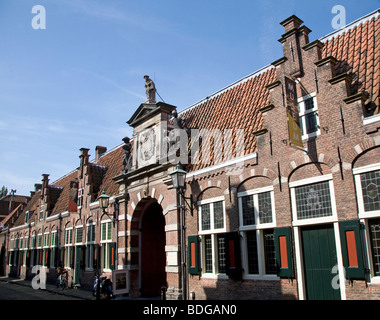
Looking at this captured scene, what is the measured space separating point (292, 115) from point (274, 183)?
7.85 feet

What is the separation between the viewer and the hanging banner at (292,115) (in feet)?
33.2

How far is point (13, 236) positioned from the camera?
40.0 m

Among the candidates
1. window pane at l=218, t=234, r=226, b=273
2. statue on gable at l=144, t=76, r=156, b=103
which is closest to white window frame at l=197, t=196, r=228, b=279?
window pane at l=218, t=234, r=226, b=273

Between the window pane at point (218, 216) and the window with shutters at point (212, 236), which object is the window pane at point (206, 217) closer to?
the window with shutters at point (212, 236)

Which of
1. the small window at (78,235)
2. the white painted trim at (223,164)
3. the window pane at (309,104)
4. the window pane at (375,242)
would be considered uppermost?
the window pane at (309,104)

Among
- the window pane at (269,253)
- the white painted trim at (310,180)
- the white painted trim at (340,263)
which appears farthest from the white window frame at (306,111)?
the window pane at (269,253)

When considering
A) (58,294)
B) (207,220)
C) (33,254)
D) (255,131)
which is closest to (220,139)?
(255,131)

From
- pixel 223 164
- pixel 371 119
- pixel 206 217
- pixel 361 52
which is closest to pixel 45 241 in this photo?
pixel 206 217

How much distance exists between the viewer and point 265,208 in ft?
38.1

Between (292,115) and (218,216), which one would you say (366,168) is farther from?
(218,216)

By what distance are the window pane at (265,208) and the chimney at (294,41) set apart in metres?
4.27

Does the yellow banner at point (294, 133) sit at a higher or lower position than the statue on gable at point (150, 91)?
lower

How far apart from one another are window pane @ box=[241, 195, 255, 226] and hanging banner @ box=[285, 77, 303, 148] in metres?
2.91

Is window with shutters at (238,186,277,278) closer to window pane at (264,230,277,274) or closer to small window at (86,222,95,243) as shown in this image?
window pane at (264,230,277,274)
